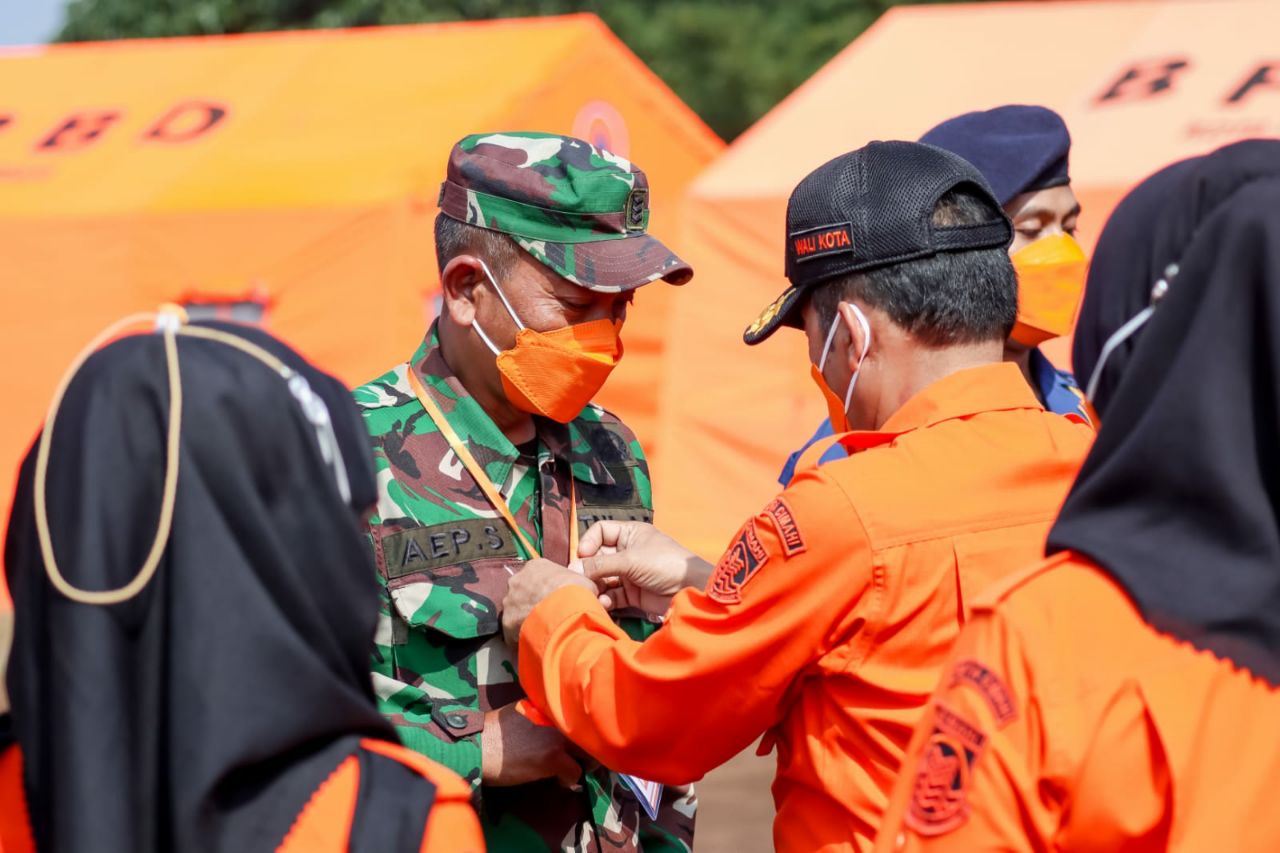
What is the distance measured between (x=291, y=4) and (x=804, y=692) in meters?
21.3

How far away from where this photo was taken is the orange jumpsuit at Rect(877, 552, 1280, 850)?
4.91ft

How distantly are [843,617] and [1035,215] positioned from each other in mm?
1833

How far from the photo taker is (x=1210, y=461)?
1.48m

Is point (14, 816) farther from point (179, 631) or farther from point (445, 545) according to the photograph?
point (445, 545)

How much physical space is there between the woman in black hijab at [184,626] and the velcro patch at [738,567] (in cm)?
62

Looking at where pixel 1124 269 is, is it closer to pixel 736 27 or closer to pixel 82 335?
pixel 82 335

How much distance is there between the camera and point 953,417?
7.26ft

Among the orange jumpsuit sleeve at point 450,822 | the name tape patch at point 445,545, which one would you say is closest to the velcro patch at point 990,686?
the orange jumpsuit sleeve at point 450,822

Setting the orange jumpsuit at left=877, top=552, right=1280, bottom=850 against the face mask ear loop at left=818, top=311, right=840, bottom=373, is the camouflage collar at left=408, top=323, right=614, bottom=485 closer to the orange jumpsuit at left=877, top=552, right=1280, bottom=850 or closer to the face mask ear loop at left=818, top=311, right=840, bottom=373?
the face mask ear loop at left=818, top=311, right=840, bottom=373

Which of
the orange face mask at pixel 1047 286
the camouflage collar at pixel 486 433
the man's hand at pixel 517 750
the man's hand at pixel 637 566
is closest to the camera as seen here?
the man's hand at pixel 517 750

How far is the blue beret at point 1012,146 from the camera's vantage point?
350 centimetres

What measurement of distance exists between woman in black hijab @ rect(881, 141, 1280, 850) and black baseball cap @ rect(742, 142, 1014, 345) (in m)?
0.71

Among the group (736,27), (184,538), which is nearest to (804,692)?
(184,538)

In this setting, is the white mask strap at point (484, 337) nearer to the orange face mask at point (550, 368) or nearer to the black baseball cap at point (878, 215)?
the orange face mask at point (550, 368)
